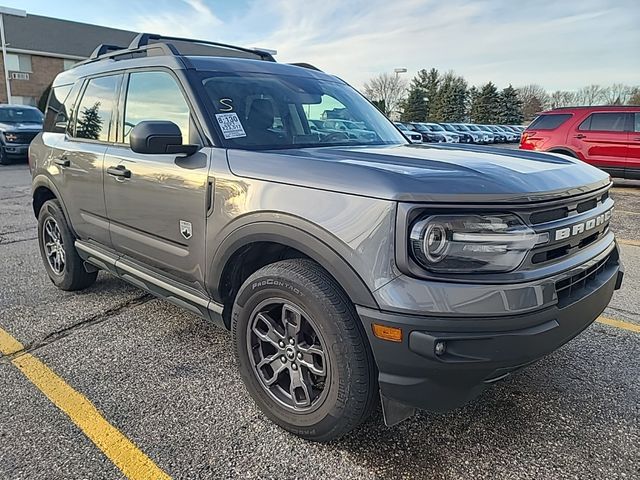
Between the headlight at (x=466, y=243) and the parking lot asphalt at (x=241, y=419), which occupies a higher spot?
the headlight at (x=466, y=243)

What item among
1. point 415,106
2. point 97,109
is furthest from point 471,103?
point 97,109

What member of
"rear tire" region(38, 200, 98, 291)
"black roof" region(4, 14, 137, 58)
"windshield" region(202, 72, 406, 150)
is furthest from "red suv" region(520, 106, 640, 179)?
"black roof" region(4, 14, 137, 58)

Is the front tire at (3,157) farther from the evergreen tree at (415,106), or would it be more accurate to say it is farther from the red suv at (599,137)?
the evergreen tree at (415,106)

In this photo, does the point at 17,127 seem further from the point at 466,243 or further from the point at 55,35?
the point at 55,35

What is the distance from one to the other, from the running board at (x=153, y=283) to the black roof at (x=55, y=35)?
38381mm

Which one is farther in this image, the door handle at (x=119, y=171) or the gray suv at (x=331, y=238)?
the door handle at (x=119, y=171)

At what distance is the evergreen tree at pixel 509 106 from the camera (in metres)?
58.8

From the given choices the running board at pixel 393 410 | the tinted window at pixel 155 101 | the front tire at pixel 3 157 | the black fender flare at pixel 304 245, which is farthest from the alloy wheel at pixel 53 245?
the front tire at pixel 3 157

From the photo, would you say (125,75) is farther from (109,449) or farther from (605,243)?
(605,243)

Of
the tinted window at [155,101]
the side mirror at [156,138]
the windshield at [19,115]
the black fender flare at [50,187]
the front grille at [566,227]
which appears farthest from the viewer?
the windshield at [19,115]

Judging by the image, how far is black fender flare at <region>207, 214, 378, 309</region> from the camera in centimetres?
197

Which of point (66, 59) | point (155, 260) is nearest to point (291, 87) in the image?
point (155, 260)

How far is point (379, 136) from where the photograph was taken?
3.37m

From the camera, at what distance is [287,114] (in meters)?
3.03
